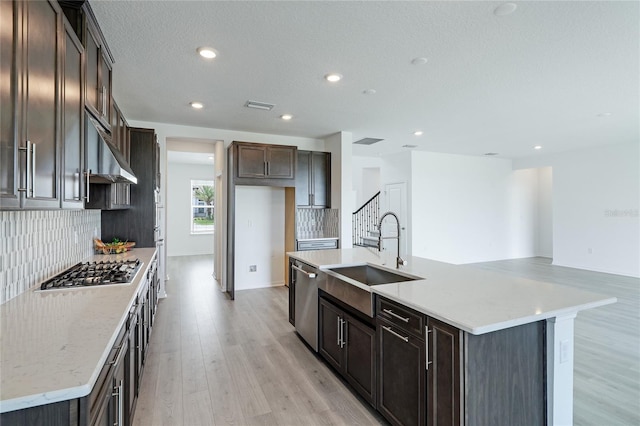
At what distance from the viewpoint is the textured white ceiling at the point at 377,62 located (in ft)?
7.39

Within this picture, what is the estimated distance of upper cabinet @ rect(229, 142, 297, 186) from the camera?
5.14 metres

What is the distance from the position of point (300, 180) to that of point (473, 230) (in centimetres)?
528

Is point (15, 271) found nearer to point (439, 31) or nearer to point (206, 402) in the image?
point (206, 402)

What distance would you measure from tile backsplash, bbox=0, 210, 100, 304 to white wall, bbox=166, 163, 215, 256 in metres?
7.11

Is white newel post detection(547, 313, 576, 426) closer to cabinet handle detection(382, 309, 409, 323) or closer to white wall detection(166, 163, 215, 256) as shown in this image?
cabinet handle detection(382, 309, 409, 323)

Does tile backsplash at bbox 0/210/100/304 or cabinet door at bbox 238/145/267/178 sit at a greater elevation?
cabinet door at bbox 238/145/267/178

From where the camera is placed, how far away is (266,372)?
2.86 m

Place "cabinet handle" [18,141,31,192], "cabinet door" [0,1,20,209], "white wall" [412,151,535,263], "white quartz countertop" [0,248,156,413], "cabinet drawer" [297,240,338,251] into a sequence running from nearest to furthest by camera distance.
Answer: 1. "white quartz countertop" [0,248,156,413]
2. "cabinet door" [0,1,20,209]
3. "cabinet handle" [18,141,31,192]
4. "cabinet drawer" [297,240,338,251]
5. "white wall" [412,151,535,263]

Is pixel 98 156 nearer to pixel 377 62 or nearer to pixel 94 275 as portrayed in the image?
pixel 94 275

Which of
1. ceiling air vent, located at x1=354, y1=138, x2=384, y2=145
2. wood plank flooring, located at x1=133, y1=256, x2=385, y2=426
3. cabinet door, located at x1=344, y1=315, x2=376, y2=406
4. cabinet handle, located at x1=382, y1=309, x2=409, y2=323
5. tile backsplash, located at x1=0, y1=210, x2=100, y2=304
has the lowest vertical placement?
wood plank flooring, located at x1=133, y1=256, x2=385, y2=426

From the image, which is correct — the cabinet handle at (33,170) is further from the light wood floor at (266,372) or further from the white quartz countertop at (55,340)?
the light wood floor at (266,372)

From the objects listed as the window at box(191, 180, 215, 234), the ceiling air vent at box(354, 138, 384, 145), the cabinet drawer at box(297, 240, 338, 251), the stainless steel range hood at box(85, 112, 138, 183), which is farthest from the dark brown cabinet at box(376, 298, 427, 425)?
the window at box(191, 180, 215, 234)

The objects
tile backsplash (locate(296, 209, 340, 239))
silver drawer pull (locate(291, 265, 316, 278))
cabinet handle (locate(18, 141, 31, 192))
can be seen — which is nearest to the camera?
cabinet handle (locate(18, 141, 31, 192))

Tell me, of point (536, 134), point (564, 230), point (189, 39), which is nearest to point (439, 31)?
point (189, 39)
